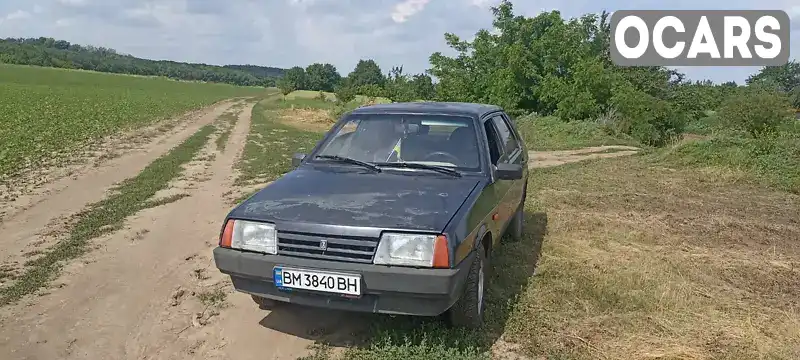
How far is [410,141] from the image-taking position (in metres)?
4.80

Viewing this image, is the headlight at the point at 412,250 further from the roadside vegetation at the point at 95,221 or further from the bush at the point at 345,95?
the bush at the point at 345,95

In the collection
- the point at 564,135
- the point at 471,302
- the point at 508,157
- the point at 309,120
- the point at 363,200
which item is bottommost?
the point at 309,120

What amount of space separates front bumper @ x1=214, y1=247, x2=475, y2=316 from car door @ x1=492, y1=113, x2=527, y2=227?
1.53 m

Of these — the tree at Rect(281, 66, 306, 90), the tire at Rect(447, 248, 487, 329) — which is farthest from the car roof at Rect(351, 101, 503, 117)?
the tree at Rect(281, 66, 306, 90)

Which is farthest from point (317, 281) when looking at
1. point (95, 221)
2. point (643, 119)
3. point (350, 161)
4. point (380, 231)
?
point (643, 119)

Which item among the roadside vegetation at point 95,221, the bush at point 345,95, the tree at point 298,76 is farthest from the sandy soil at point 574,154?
the tree at point 298,76

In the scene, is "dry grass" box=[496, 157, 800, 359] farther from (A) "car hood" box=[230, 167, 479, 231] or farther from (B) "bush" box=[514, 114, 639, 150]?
(B) "bush" box=[514, 114, 639, 150]

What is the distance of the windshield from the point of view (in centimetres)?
464

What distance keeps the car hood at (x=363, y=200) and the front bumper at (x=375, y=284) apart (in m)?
0.25

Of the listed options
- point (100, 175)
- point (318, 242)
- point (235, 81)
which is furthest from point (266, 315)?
point (235, 81)

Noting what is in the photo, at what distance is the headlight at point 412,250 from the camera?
3.37 m

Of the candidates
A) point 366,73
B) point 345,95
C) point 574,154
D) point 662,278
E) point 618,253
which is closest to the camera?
point 662,278

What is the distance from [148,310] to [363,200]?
2017 millimetres

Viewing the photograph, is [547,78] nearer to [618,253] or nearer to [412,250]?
[618,253]
